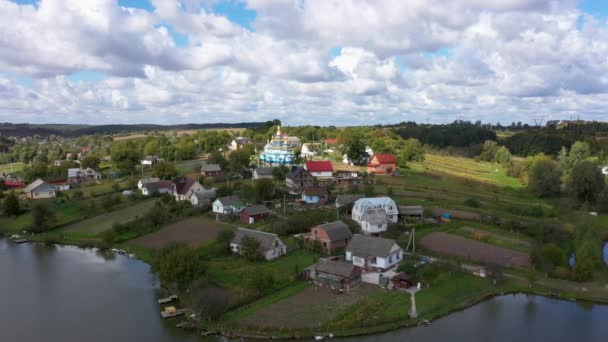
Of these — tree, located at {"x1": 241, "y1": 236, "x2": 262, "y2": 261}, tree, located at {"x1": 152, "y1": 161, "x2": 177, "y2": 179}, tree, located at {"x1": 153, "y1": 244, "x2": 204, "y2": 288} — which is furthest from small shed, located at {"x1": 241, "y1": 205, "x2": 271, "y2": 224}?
tree, located at {"x1": 152, "y1": 161, "x2": 177, "y2": 179}

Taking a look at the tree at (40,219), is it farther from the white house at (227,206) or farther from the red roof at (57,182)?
the red roof at (57,182)

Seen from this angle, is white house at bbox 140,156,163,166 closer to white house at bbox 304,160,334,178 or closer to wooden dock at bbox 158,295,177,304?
white house at bbox 304,160,334,178

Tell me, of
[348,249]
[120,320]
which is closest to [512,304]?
[348,249]

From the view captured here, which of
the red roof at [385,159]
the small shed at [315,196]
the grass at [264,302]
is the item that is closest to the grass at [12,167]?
the small shed at [315,196]

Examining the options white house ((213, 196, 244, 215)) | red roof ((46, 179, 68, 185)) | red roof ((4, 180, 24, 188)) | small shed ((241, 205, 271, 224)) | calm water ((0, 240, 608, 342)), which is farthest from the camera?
red roof ((4, 180, 24, 188))

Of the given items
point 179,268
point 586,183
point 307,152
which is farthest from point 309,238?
point 307,152

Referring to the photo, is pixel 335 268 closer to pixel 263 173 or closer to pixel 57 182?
pixel 263 173

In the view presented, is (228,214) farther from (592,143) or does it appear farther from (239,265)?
(592,143)
